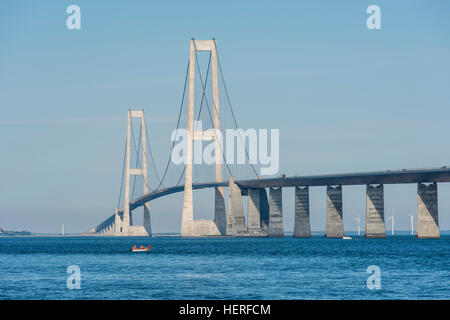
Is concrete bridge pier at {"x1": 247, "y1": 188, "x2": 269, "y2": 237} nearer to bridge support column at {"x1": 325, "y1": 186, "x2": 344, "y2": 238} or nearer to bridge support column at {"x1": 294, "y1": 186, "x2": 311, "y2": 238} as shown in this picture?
bridge support column at {"x1": 294, "y1": 186, "x2": 311, "y2": 238}

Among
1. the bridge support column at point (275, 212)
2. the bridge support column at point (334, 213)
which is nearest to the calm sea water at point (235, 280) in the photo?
the bridge support column at point (334, 213)

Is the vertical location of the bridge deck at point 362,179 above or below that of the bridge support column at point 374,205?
above

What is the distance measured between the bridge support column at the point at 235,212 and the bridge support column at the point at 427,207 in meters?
33.1

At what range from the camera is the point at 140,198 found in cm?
17650

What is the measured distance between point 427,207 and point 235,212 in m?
38.3

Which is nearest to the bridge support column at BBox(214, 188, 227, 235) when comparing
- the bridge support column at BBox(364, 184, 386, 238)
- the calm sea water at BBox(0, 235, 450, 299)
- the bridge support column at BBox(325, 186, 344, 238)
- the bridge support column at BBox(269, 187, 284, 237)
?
the bridge support column at BBox(269, 187, 284, 237)

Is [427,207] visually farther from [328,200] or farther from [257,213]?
[257,213]

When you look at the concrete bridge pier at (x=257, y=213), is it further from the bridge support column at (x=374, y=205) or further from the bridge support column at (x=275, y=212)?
the bridge support column at (x=374, y=205)

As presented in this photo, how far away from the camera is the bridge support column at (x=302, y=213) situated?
14325cm

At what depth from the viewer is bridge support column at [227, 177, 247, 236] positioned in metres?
141

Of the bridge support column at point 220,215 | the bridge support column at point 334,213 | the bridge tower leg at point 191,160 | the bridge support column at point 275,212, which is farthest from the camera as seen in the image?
the bridge support column at point 275,212

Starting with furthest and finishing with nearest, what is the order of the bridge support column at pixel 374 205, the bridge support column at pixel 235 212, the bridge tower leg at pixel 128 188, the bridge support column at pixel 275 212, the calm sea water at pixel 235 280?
the bridge tower leg at pixel 128 188
the bridge support column at pixel 275 212
the bridge support column at pixel 235 212
the bridge support column at pixel 374 205
the calm sea water at pixel 235 280

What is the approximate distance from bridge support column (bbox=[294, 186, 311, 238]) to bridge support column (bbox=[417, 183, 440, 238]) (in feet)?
78.1
